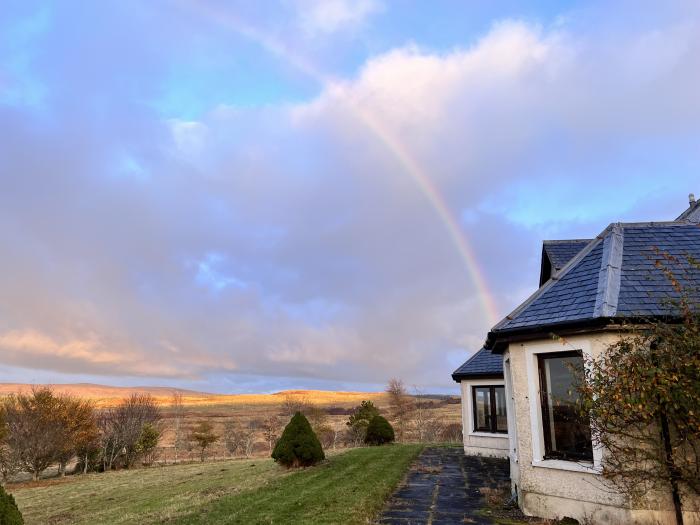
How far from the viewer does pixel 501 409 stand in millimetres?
18750

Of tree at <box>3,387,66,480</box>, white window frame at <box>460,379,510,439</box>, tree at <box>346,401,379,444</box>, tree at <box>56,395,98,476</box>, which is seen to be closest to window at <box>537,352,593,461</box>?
white window frame at <box>460,379,510,439</box>

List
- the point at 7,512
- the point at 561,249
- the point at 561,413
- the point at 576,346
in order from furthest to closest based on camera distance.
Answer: the point at 561,249 < the point at 561,413 < the point at 576,346 < the point at 7,512

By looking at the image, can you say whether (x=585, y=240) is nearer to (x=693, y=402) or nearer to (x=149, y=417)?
(x=693, y=402)

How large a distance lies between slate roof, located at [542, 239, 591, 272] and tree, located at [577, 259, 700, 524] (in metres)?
5.22

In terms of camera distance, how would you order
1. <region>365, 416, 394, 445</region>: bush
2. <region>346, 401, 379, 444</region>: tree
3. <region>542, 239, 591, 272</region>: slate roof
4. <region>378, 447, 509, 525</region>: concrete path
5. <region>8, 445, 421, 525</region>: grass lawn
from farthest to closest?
1. <region>346, 401, 379, 444</region>: tree
2. <region>365, 416, 394, 445</region>: bush
3. <region>542, 239, 591, 272</region>: slate roof
4. <region>8, 445, 421, 525</region>: grass lawn
5. <region>378, 447, 509, 525</region>: concrete path

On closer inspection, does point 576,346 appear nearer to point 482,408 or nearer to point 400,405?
point 482,408

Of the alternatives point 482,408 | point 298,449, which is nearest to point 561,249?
point 482,408

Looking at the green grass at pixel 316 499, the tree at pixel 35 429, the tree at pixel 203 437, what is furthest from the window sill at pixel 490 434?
the tree at pixel 35 429

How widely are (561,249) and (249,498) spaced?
11.0 m

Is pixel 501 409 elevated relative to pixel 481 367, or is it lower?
lower

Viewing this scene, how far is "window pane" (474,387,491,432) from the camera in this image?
1930 centimetres

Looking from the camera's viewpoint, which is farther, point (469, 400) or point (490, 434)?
point (469, 400)

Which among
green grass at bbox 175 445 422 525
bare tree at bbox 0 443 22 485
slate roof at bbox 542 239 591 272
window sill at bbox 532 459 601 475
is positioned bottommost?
bare tree at bbox 0 443 22 485

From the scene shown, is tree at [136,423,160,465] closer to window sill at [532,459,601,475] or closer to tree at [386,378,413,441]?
tree at [386,378,413,441]
